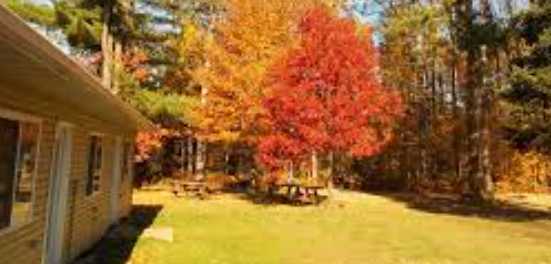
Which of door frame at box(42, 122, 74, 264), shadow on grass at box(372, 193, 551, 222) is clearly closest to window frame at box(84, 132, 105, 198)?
door frame at box(42, 122, 74, 264)

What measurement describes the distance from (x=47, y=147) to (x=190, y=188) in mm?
21961

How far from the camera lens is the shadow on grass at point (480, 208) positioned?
992 inches

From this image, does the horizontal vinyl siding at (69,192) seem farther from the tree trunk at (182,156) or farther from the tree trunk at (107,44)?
the tree trunk at (182,156)

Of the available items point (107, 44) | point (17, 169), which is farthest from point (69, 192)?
point (107, 44)

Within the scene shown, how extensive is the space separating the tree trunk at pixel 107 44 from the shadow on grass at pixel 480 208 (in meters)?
14.3

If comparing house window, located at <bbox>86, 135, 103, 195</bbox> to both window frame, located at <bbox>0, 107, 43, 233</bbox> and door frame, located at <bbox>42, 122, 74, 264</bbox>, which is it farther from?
window frame, located at <bbox>0, 107, 43, 233</bbox>

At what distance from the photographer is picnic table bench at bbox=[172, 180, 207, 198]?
31375 mm

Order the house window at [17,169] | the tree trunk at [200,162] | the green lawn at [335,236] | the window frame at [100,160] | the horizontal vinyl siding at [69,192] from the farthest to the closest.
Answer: the tree trunk at [200,162], the green lawn at [335,236], the window frame at [100,160], the horizontal vinyl siding at [69,192], the house window at [17,169]

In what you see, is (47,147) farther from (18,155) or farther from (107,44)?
(107,44)

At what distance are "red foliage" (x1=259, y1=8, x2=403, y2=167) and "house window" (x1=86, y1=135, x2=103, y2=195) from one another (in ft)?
37.1

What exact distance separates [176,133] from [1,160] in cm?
3014

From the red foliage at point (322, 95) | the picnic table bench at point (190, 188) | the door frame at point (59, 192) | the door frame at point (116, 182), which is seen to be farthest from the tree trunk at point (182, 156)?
the door frame at point (59, 192)

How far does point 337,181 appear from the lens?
41.4m

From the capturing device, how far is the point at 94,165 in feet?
49.3
